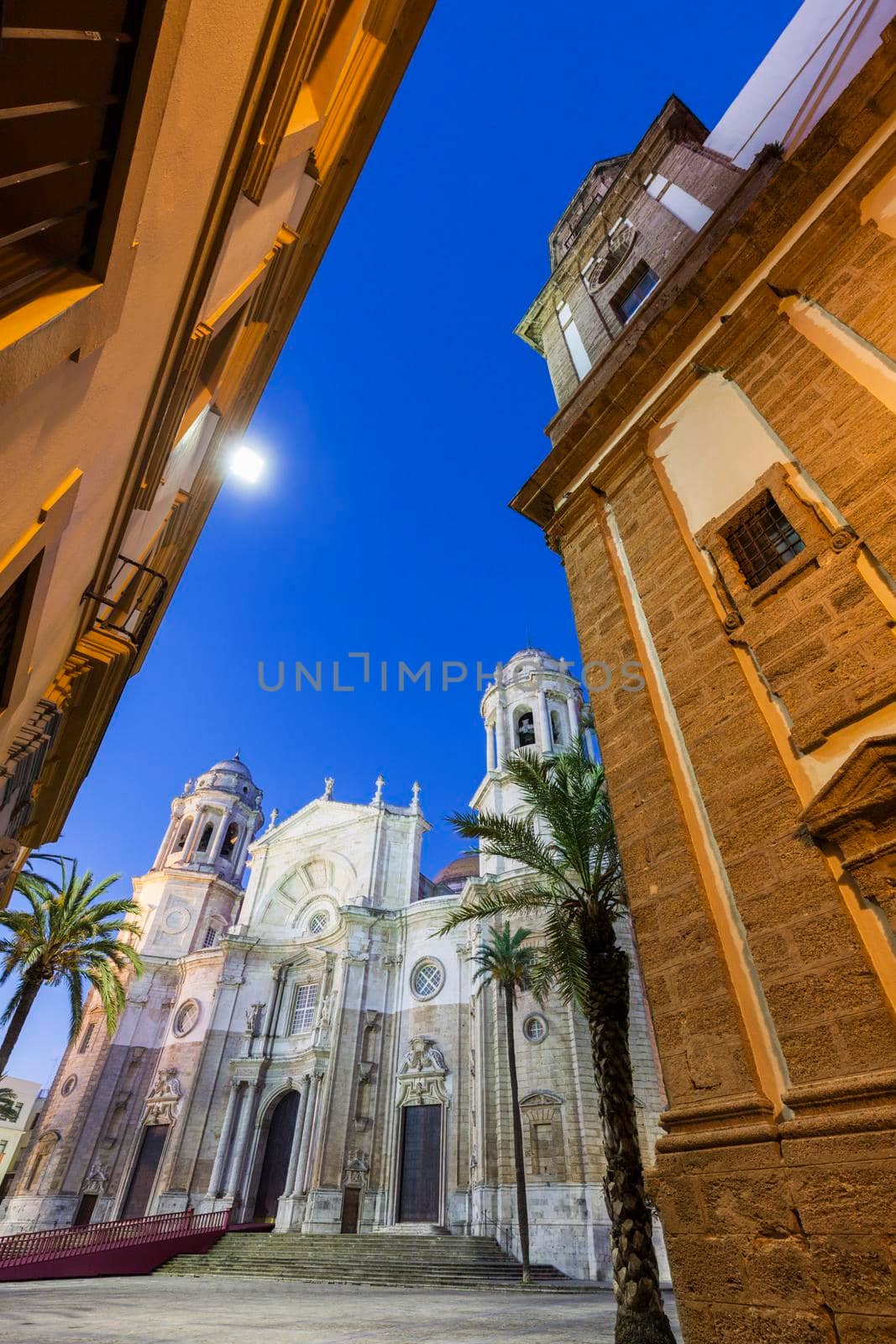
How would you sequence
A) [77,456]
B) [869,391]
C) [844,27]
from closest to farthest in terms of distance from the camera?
[77,456] → [869,391] → [844,27]

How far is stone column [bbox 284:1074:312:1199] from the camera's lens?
86.7ft

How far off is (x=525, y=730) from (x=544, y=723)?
4.24ft

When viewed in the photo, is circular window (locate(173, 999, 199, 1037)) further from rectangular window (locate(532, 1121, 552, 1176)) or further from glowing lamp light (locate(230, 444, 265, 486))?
glowing lamp light (locate(230, 444, 265, 486))

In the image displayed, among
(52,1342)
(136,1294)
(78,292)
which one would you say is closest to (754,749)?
(78,292)

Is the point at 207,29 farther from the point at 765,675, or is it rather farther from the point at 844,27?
the point at 844,27

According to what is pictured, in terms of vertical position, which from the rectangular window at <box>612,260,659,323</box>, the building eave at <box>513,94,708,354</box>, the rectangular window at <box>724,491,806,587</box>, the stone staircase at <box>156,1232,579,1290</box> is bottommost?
the stone staircase at <box>156,1232,579,1290</box>

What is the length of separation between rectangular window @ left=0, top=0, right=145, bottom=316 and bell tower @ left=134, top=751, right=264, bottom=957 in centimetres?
3983

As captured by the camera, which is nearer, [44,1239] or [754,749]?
[754,749]

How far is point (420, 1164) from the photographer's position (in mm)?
25000

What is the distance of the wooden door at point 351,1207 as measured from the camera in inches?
963

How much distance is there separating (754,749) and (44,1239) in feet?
82.1

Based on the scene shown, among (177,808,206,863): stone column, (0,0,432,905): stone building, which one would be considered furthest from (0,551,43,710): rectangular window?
(177,808,206,863): stone column

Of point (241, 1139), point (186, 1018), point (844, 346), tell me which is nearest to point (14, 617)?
point (844, 346)

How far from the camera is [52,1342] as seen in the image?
5.94 metres
